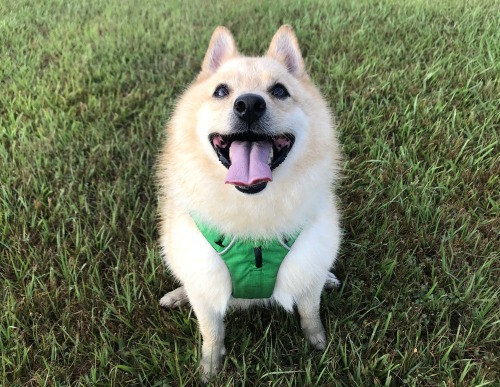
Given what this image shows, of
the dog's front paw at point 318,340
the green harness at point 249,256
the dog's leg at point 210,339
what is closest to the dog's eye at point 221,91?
the green harness at point 249,256

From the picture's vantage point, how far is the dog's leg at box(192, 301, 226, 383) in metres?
1.96

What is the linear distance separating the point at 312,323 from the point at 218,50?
1.59 m

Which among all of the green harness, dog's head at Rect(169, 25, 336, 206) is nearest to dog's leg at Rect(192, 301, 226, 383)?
the green harness

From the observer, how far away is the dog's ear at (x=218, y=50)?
84.4 inches

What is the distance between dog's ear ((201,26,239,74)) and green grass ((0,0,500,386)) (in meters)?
1.17

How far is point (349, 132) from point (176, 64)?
89.1 inches

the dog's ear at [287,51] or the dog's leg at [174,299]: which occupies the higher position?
the dog's ear at [287,51]

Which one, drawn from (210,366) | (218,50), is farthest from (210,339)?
(218,50)

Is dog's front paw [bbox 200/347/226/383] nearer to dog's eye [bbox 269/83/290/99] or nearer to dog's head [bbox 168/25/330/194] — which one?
dog's head [bbox 168/25/330/194]

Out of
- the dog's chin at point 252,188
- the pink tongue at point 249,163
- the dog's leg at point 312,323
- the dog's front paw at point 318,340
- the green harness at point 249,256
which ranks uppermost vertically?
the pink tongue at point 249,163

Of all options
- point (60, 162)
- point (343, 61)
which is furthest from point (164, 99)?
point (343, 61)

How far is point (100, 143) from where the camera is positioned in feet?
11.2

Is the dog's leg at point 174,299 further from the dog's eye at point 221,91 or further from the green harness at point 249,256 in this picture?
the dog's eye at point 221,91

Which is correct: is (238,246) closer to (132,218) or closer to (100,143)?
(132,218)
